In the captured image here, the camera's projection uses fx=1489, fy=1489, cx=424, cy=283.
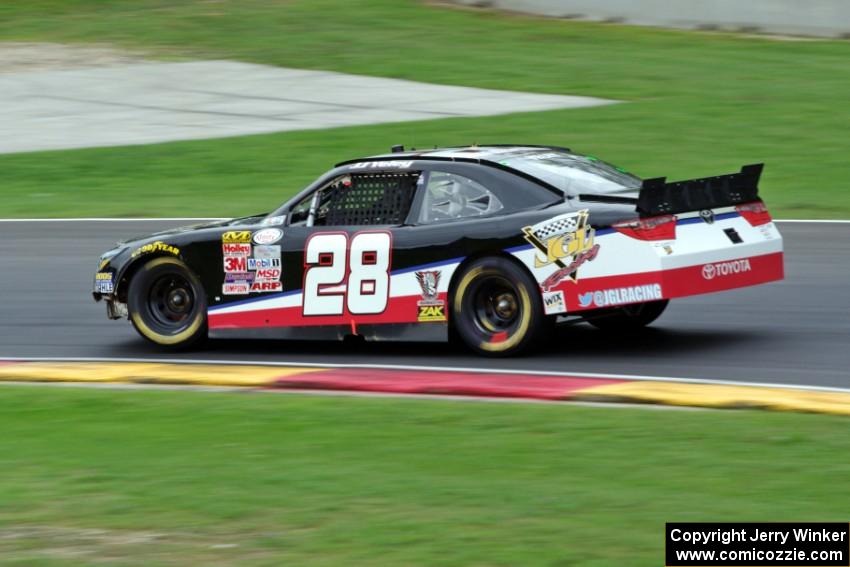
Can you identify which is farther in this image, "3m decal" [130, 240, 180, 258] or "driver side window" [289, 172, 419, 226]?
"3m decal" [130, 240, 180, 258]

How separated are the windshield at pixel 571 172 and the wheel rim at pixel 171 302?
2.77m

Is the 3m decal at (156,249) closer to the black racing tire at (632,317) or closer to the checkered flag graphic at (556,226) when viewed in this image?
the checkered flag graphic at (556,226)

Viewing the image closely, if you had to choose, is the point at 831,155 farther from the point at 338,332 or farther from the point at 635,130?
the point at 338,332

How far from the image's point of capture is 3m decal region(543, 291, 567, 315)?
10.0 metres

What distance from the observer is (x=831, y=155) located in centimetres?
2023

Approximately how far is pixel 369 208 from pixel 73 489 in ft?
13.7

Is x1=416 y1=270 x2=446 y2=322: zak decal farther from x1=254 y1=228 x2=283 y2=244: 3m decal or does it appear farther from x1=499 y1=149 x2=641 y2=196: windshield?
x1=254 y1=228 x2=283 y2=244: 3m decal

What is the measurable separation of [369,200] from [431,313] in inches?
39.6

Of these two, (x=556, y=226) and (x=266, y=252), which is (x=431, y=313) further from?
(x=266, y=252)

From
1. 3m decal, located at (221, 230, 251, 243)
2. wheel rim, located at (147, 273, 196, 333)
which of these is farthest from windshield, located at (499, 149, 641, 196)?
wheel rim, located at (147, 273, 196, 333)

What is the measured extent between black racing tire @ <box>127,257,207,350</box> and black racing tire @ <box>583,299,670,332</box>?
302cm

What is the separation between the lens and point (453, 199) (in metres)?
10.6

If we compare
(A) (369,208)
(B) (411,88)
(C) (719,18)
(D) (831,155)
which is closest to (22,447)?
(A) (369,208)

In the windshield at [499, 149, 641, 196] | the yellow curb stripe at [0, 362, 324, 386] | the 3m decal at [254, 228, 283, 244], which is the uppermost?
the windshield at [499, 149, 641, 196]
